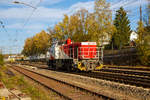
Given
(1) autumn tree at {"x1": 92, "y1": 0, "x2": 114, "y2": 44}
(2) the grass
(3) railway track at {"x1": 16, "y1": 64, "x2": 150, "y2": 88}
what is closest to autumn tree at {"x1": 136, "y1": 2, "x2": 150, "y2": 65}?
(1) autumn tree at {"x1": 92, "y1": 0, "x2": 114, "y2": 44}

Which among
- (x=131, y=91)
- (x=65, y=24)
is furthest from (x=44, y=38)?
(x=131, y=91)

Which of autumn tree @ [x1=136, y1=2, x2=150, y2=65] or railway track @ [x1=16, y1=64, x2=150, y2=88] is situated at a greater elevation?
autumn tree @ [x1=136, y1=2, x2=150, y2=65]

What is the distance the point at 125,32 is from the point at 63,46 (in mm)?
33060

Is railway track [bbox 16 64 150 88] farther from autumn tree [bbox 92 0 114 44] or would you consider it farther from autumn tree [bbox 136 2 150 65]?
autumn tree [bbox 92 0 114 44]

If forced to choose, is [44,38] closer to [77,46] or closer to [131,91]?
[77,46]

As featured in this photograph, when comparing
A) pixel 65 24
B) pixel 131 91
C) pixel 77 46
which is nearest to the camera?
pixel 131 91

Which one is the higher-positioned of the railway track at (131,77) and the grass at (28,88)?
the railway track at (131,77)

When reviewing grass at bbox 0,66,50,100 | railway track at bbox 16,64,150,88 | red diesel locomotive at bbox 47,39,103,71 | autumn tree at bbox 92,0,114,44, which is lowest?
grass at bbox 0,66,50,100

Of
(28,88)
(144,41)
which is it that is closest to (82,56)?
(28,88)

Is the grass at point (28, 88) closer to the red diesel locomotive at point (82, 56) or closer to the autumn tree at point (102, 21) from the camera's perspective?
the red diesel locomotive at point (82, 56)

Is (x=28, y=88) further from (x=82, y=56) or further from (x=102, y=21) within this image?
(x=102, y=21)

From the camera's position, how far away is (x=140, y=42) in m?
23.3

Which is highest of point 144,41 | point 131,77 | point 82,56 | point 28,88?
point 144,41

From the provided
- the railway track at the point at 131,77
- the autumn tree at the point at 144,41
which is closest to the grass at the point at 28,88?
the railway track at the point at 131,77
